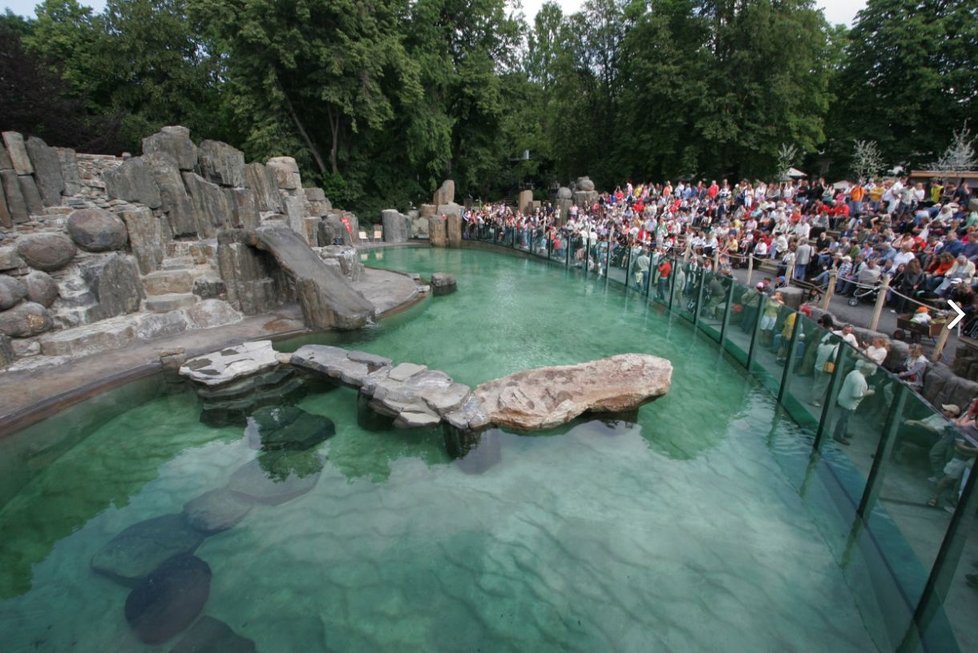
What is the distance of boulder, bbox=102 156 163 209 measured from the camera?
931 cm

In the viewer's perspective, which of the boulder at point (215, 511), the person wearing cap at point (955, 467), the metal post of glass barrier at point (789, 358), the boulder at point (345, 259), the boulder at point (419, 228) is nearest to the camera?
the person wearing cap at point (955, 467)

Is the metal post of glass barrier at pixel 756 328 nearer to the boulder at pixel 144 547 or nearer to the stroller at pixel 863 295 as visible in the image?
the stroller at pixel 863 295

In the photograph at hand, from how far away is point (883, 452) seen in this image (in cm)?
434

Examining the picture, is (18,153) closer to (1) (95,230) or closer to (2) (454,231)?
(1) (95,230)

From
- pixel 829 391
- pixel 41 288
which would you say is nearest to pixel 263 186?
pixel 41 288

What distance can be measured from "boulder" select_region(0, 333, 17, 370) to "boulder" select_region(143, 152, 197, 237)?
3.90 m

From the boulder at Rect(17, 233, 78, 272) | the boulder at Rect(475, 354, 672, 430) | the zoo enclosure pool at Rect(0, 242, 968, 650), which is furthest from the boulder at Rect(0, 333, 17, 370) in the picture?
the boulder at Rect(475, 354, 672, 430)

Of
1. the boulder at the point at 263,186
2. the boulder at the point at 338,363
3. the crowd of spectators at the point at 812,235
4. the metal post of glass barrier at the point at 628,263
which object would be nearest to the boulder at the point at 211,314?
the boulder at the point at 338,363

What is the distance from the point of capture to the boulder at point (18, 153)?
8.68 m

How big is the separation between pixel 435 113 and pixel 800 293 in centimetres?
2252

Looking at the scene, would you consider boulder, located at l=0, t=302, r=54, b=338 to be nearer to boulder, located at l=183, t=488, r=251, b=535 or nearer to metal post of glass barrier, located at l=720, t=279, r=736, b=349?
boulder, located at l=183, t=488, r=251, b=535

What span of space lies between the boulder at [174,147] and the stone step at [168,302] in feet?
11.0

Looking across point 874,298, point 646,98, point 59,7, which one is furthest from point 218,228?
point 59,7

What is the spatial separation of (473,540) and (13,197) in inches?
402
